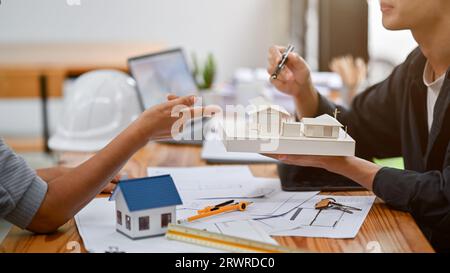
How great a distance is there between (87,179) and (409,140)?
770 millimetres

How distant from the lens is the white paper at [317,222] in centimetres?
102

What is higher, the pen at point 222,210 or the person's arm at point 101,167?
the person's arm at point 101,167

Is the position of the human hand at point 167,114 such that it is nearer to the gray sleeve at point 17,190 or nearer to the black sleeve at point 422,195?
the gray sleeve at point 17,190

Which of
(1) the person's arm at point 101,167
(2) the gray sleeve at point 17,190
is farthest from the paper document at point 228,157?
(2) the gray sleeve at point 17,190

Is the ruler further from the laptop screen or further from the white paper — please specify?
the laptop screen

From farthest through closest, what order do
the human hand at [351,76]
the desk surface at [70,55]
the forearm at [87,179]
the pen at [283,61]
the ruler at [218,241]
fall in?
the desk surface at [70,55]
the human hand at [351,76]
the pen at [283,61]
the forearm at [87,179]
the ruler at [218,241]

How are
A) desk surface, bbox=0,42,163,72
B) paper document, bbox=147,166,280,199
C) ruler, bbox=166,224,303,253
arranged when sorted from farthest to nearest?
desk surface, bbox=0,42,163,72 → paper document, bbox=147,166,280,199 → ruler, bbox=166,224,303,253

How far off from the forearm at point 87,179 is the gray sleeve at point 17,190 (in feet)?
0.07

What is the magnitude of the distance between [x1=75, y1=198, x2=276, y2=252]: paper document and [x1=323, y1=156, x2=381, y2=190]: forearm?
0.61 feet

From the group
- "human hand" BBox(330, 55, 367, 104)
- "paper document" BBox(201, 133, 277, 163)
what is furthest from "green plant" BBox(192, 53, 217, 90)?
"paper document" BBox(201, 133, 277, 163)

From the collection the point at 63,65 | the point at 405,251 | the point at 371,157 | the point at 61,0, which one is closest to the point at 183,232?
the point at 405,251

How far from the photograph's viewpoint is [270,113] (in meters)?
1.13

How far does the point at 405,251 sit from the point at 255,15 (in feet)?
7.96

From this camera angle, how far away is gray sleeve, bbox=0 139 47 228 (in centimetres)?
101
